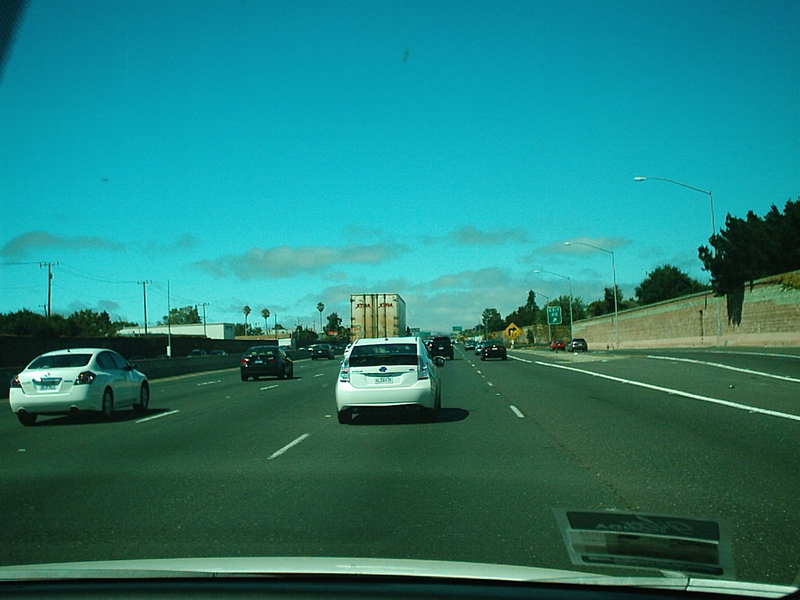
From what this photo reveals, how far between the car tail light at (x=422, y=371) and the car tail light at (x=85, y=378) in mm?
6964

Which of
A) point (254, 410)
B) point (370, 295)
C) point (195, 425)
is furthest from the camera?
point (370, 295)

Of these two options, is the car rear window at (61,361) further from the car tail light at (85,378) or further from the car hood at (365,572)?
the car hood at (365,572)

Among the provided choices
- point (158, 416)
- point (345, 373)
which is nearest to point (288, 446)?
→ point (345, 373)

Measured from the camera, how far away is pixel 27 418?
17.9m

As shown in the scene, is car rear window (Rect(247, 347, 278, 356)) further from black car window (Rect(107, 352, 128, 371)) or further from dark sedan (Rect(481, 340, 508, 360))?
dark sedan (Rect(481, 340, 508, 360))

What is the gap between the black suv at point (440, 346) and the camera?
6116 cm

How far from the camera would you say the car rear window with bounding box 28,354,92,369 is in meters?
17.9

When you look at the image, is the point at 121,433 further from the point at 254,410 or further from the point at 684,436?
the point at 684,436

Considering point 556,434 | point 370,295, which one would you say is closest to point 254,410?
point 556,434

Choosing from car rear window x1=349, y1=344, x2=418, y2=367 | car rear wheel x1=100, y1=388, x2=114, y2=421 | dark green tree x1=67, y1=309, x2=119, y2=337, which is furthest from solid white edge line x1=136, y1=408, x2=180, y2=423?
dark green tree x1=67, y1=309, x2=119, y2=337

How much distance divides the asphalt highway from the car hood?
1.89 meters

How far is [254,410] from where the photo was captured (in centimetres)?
2025

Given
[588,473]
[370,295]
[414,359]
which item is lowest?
[588,473]

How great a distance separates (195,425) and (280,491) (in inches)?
315
